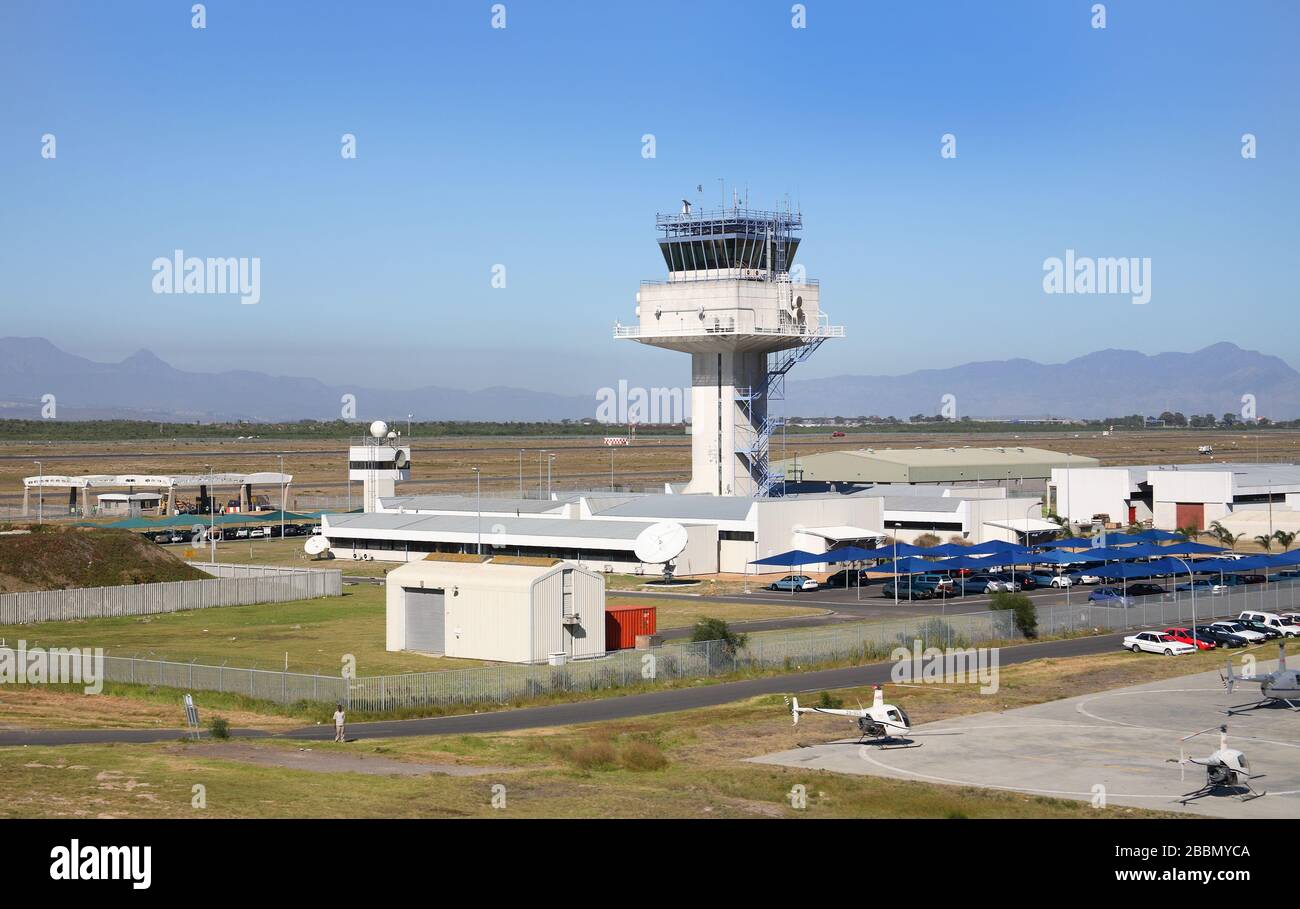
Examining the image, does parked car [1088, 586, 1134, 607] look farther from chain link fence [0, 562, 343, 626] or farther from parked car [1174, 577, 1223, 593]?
chain link fence [0, 562, 343, 626]

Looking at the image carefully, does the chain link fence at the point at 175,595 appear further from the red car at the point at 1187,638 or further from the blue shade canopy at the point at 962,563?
the red car at the point at 1187,638

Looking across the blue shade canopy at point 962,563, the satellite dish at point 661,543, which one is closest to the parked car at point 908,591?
the blue shade canopy at point 962,563

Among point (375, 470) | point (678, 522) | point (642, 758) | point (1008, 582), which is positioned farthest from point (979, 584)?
point (375, 470)

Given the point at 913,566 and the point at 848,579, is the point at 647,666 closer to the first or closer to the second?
the point at 913,566

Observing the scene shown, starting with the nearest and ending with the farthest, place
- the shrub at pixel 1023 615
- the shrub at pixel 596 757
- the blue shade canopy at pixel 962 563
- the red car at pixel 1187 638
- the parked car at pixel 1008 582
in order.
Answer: the shrub at pixel 596 757 < the red car at pixel 1187 638 < the shrub at pixel 1023 615 < the blue shade canopy at pixel 962 563 < the parked car at pixel 1008 582

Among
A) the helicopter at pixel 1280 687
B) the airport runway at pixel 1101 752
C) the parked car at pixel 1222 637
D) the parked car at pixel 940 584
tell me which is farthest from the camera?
the parked car at pixel 940 584
